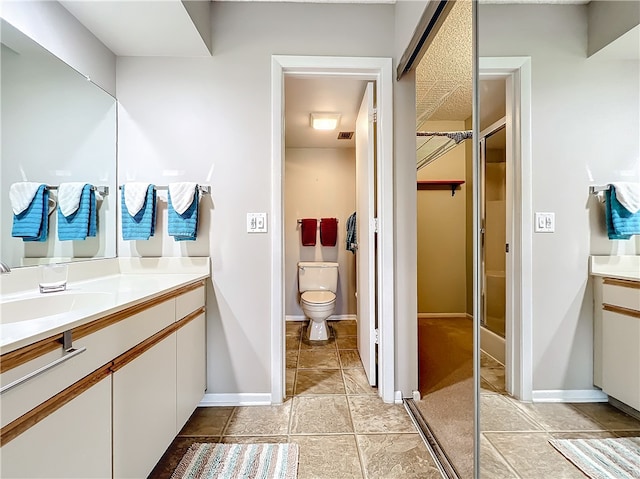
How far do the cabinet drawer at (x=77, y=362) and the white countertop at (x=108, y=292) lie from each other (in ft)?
0.19

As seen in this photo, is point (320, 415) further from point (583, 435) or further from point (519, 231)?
point (519, 231)

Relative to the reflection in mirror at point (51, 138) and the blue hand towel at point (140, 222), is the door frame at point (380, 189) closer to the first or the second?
the blue hand towel at point (140, 222)

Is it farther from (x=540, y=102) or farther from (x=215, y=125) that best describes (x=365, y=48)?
(x=540, y=102)

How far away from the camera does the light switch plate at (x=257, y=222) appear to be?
6.42ft

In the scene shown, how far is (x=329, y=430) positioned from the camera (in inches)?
66.1

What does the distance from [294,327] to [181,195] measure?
7.35 ft

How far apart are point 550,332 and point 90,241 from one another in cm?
206

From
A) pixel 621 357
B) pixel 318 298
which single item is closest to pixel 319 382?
pixel 318 298

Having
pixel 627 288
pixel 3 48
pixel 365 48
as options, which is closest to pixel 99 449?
→ pixel 627 288

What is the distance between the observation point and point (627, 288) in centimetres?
58

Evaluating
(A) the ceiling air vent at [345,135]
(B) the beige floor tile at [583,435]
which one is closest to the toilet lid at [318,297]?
(A) the ceiling air vent at [345,135]

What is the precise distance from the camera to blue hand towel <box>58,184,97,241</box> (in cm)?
157

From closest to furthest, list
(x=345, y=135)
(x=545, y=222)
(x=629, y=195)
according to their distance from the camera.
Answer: (x=629, y=195) → (x=545, y=222) → (x=345, y=135)

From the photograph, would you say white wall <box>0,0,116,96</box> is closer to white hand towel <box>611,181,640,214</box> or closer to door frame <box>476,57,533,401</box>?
door frame <box>476,57,533,401</box>
